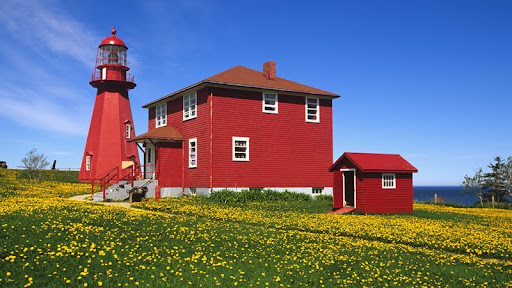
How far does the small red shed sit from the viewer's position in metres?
23.6

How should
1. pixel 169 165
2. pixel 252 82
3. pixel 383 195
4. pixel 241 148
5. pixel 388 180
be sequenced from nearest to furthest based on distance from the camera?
1. pixel 383 195
2. pixel 388 180
3. pixel 241 148
4. pixel 169 165
5. pixel 252 82

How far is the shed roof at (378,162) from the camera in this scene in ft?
77.7

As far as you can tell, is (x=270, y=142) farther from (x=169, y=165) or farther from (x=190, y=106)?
(x=169, y=165)

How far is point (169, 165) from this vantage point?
3111cm

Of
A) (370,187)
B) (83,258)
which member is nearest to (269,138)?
(370,187)

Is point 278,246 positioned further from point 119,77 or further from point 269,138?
point 119,77

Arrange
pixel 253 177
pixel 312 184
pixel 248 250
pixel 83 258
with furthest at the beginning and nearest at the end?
pixel 312 184
pixel 253 177
pixel 248 250
pixel 83 258

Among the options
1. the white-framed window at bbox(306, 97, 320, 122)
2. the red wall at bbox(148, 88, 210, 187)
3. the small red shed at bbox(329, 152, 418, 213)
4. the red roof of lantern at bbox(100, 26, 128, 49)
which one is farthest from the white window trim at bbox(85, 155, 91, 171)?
the small red shed at bbox(329, 152, 418, 213)

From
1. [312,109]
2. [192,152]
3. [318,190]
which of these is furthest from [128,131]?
[318,190]

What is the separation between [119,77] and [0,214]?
31401 millimetres

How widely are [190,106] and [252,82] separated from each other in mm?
4628

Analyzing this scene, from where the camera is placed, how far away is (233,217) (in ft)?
65.2

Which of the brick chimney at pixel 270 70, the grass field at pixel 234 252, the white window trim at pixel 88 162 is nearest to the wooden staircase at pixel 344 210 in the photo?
the grass field at pixel 234 252

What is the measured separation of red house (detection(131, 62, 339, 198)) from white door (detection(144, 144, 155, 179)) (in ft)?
0.25
